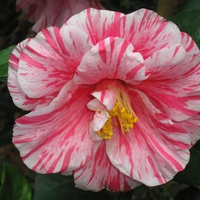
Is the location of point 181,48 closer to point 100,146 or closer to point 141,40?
point 141,40

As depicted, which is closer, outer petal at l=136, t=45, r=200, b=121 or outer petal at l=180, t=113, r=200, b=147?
outer petal at l=136, t=45, r=200, b=121

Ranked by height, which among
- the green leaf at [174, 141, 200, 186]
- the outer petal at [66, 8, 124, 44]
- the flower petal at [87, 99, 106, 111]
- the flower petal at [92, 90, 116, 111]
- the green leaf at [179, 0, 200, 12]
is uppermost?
the outer petal at [66, 8, 124, 44]

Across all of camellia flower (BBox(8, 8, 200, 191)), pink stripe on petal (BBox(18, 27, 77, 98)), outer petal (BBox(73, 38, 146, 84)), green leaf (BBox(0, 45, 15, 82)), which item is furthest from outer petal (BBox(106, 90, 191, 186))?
green leaf (BBox(0, 45, 15, 82))

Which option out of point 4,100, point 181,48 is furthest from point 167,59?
point 4,100

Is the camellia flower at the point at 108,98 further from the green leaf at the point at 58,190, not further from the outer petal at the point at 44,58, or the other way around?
the green leaf at the point at 58,190

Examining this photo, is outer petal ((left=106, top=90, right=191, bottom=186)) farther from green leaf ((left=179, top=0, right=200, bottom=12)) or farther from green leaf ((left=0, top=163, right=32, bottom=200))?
green leaf ((left=179, top=0, right=200, bottom=12))

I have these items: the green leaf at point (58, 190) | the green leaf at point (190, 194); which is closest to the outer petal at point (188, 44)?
the green leaf at point (58, 190)
